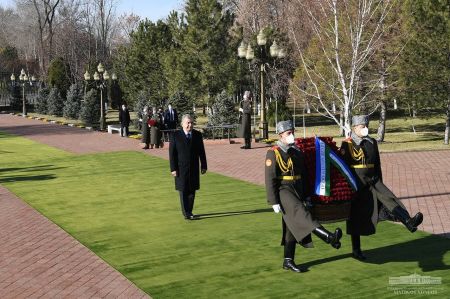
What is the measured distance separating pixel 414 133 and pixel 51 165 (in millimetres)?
20459

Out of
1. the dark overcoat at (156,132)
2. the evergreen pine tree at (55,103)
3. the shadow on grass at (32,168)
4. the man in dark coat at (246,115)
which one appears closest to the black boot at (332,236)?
the shadow on grass at (32,168)

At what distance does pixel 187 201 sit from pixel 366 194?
12.0 ft

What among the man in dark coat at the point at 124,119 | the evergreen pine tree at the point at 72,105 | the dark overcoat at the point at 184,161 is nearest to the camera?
the dark overcoat at the point at 184,161

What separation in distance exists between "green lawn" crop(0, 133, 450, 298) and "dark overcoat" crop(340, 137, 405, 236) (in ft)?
1.79

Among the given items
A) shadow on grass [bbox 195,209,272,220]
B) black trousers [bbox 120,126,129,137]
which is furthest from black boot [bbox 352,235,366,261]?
black trousers [bbox 120,126,129,137]

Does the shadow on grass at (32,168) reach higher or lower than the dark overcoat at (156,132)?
lower

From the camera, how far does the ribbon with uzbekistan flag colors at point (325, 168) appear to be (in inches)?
271

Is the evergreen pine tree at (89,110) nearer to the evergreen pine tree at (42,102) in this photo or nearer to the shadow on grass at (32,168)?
the evergreen pine tree at (42,102)

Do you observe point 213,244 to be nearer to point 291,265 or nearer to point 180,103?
point 291,265

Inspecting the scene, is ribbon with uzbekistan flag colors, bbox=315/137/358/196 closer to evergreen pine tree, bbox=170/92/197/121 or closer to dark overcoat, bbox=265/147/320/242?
dark overcoat, bbox=265/147/320/242

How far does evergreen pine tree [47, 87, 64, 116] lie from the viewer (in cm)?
4856

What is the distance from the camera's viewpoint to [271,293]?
652 cm

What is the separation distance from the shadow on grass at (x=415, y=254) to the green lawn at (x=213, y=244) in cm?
1

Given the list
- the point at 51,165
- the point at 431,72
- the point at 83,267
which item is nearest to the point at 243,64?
the point at 431,72
